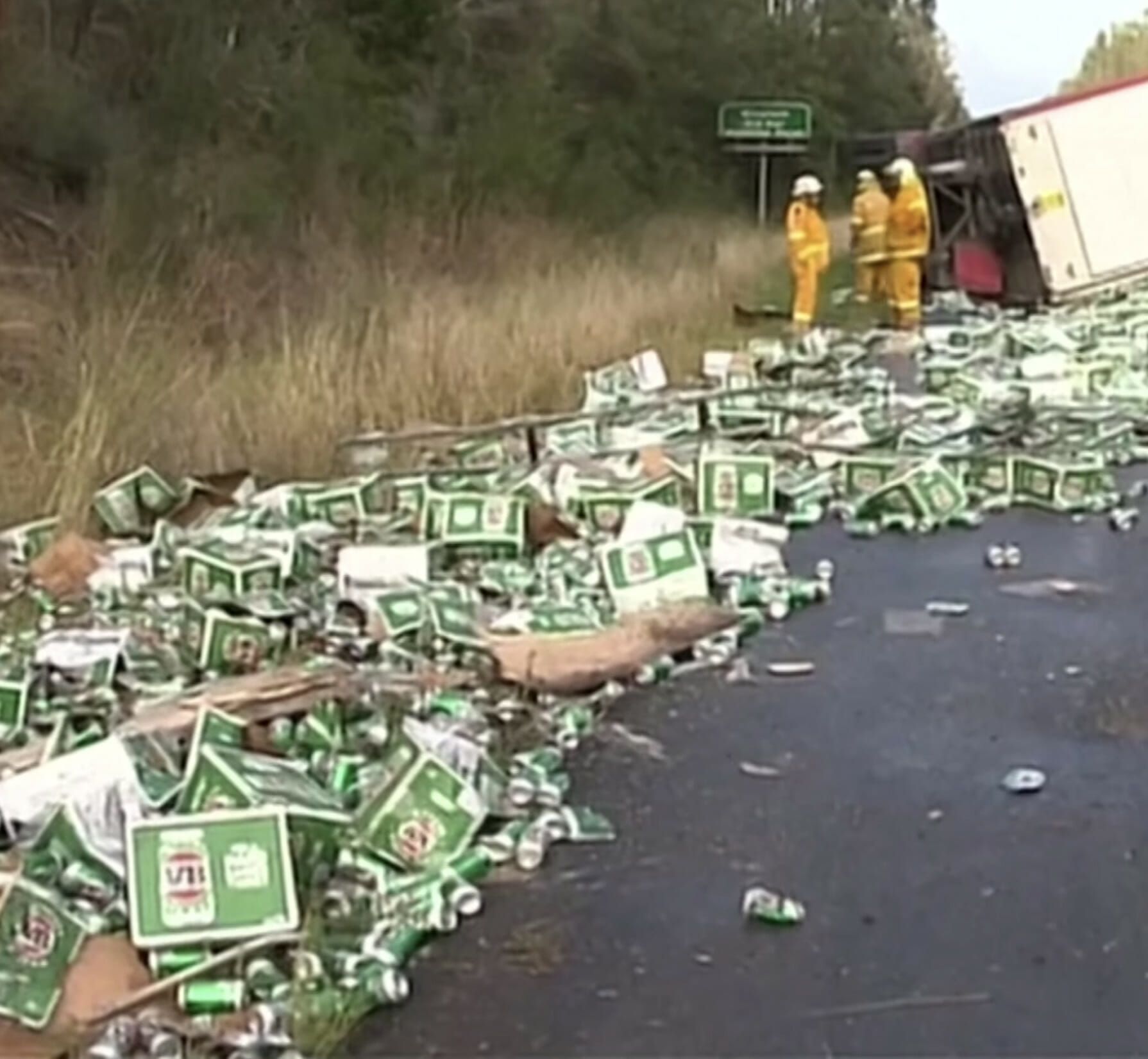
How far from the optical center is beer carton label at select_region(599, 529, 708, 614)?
614 cm

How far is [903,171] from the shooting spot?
19031 mm

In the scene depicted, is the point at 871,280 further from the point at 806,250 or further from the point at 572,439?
the point at 572,439

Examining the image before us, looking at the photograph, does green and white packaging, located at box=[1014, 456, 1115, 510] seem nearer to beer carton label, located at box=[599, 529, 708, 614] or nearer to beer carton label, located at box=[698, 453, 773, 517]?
beer carton label, located at box=[698, 453, 773, 517]

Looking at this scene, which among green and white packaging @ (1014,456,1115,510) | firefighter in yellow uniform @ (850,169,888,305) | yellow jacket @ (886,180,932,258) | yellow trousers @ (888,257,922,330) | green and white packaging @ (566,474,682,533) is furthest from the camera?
firefighter in yellow uniform @ (850,169,888,305)

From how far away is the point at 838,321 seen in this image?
63.4ft

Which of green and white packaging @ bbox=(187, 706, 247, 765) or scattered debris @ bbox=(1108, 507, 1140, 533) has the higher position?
green and white packaging @ bbox=(187, 706, 247, 765)

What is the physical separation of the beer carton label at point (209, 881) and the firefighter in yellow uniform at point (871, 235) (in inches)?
627

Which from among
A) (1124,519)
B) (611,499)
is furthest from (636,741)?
(1124,519)

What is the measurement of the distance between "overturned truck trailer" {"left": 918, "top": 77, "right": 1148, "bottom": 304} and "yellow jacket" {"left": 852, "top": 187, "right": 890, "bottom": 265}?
1464 millimetres

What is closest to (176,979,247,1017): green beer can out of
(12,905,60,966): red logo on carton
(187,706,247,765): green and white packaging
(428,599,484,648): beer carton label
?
(12,905,60,966): red logo on carton

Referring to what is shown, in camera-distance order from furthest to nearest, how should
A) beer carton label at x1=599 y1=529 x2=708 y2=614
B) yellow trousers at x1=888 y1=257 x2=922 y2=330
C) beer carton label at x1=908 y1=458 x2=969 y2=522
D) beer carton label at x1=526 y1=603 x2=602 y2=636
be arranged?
yellow trousers at x1=888 y1=257 x2=922 y2=330
beer carton label at x1=908 y1=458 x2=969 y2=522
beer carton label at x1=599 y1=529 x2=708 y2=614
beer carton label at x1=526 y1=603 x2=602 y2=636

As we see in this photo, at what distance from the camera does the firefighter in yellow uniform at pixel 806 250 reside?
1789 cm

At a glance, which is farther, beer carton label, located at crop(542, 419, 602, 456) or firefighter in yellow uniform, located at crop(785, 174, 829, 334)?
firefighter in yellow uniform, located at crop(785, 174, 829, 334)

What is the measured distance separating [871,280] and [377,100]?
6011 millimetres
